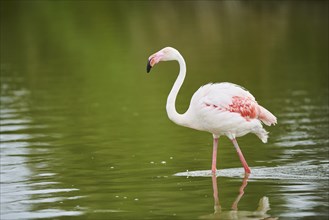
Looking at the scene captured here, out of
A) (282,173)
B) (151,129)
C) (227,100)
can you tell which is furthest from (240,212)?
(151,129)


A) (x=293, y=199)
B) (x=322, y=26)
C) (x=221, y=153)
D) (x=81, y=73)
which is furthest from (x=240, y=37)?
(x=293, y=199)

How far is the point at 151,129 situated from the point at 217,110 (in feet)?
15.8

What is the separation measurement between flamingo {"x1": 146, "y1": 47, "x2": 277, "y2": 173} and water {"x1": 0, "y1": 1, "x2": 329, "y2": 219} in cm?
60

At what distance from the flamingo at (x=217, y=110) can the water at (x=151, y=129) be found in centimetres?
60

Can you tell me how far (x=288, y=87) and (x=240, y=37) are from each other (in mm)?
15576

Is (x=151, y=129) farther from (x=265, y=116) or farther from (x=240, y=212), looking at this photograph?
(x=240, y=212)

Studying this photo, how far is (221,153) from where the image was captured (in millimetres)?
14359

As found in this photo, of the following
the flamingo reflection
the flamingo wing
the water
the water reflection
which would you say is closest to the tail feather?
the flamingo wing

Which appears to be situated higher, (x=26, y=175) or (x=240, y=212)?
(x=26, y=175)

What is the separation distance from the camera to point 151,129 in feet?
55.8

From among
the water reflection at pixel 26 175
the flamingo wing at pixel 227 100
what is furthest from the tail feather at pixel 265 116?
the water reflection at pixel 26 175

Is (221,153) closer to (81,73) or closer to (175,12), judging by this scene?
(81,73)

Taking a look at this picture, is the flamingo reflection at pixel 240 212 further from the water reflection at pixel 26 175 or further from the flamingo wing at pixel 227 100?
the flamingo wing at pixel 227 100

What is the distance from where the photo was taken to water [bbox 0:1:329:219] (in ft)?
35.9
